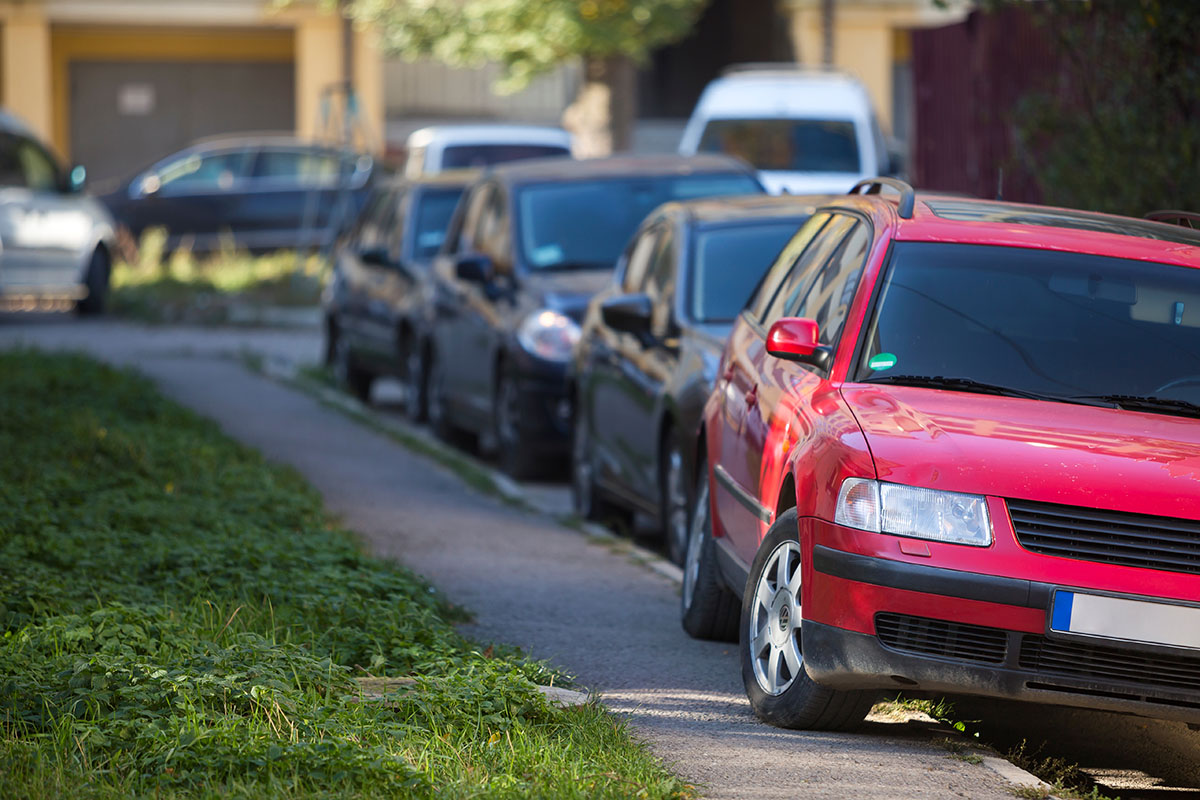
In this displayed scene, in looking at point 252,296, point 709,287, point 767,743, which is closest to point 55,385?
point 709,287

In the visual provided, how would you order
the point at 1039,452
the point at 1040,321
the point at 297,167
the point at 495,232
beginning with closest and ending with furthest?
1. the point at 1039,452
2. the point at 1040,321
3. the point at 495,232
4. the point at 297,167

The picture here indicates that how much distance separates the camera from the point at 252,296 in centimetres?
2341

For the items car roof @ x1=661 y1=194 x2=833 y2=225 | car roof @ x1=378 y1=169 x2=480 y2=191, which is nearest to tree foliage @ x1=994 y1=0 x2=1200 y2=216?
car roof @ x1=661 y1=194 x2=833 y2=225

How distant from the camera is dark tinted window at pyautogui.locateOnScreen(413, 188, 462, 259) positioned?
1578 cm

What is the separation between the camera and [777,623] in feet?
19.2

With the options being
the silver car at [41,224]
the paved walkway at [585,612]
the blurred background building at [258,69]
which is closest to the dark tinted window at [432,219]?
the paved walkway at [585,612]

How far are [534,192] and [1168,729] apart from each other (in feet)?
22.1

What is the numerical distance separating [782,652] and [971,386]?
39.2 inches

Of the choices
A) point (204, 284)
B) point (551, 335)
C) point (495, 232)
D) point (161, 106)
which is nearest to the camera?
point (551, 335)

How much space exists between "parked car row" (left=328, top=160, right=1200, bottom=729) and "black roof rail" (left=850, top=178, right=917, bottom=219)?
12 mm

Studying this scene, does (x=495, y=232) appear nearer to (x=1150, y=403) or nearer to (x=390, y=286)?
(x=390, y=286)

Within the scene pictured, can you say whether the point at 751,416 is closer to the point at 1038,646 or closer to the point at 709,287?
the point at 1038,646

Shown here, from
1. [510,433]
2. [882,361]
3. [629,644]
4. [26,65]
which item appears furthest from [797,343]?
[26,65]

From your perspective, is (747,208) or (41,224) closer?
(747,208)
